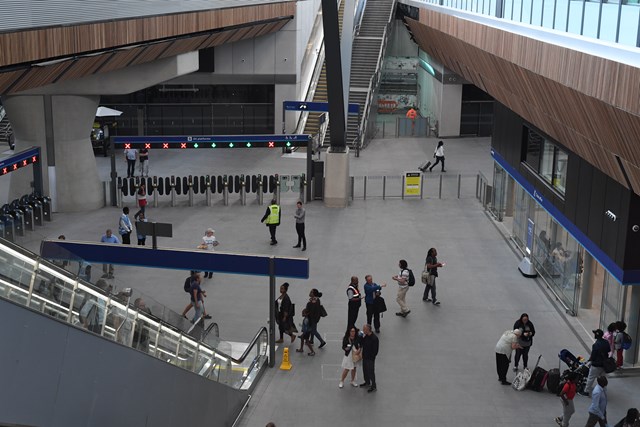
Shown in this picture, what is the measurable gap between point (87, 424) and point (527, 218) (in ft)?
54.4

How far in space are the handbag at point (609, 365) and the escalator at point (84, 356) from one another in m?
6.70

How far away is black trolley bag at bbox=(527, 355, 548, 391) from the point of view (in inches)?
595

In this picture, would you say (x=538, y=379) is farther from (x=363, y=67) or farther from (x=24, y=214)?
(x=363, y=67)

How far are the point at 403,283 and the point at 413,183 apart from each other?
473 inches

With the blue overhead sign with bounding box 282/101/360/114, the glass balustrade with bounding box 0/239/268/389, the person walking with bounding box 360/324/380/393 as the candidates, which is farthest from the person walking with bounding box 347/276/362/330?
the blue overhead sign with bounding box 282/101/360/114

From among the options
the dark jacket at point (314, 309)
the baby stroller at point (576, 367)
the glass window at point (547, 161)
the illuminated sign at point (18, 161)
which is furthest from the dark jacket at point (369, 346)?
the illuminated sign at point (18, 161)

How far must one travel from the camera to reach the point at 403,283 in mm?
18297

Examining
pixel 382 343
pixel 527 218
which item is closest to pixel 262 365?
pixel 382 343

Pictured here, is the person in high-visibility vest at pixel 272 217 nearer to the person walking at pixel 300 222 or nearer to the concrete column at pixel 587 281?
the person walking at pixel 300 222

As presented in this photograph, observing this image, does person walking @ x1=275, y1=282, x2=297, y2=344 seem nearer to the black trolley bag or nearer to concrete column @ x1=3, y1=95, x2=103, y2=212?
the black trolley bag

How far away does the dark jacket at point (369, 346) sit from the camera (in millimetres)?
14672

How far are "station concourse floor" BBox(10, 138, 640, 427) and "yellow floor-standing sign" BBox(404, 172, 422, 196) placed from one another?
548 mm

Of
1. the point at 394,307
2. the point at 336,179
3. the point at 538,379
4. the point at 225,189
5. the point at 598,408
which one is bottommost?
the point at 394,307

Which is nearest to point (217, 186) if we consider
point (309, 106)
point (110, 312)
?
point (309, 106)
